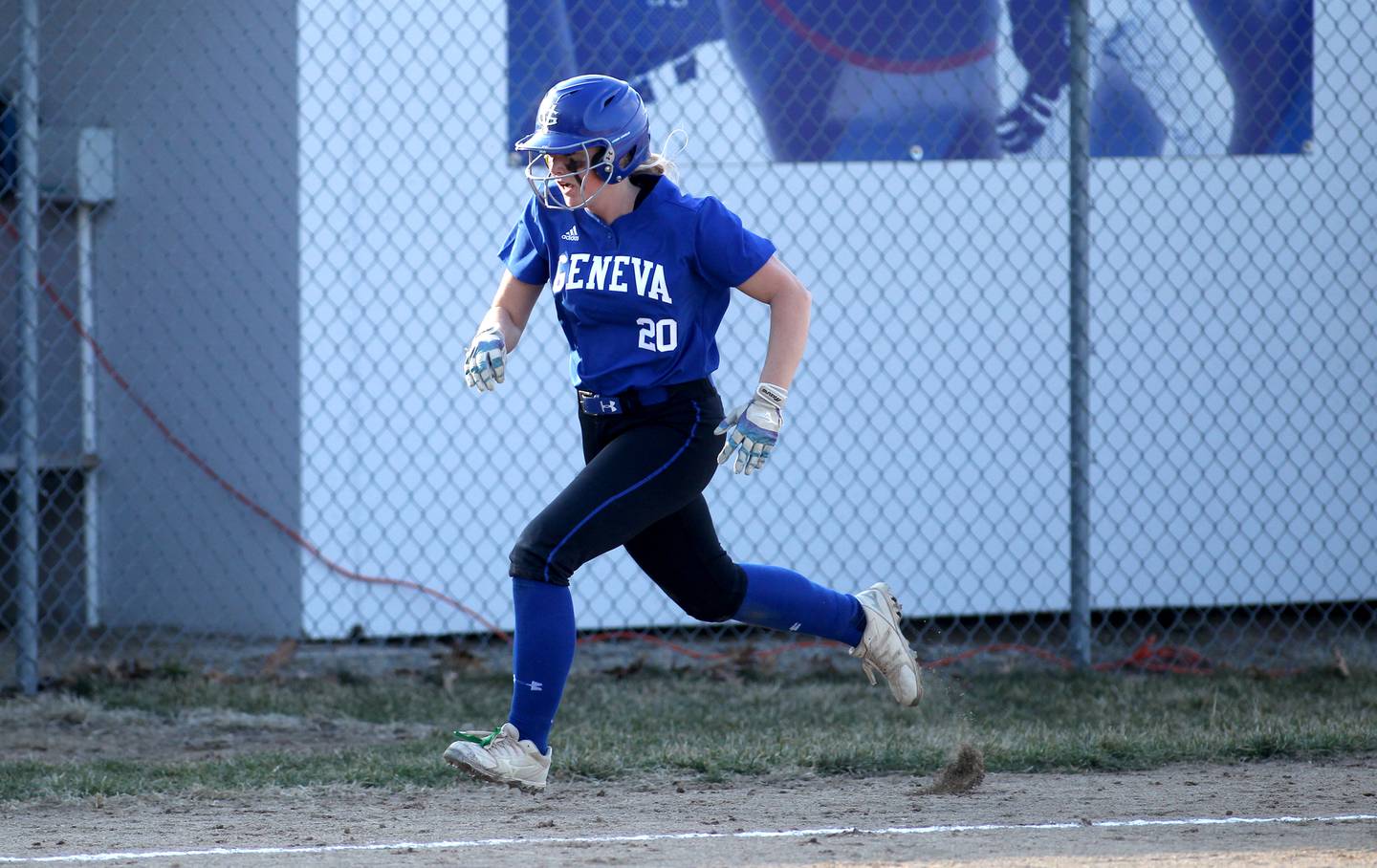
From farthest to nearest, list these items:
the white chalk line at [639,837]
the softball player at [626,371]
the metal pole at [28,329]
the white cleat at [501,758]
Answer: the metal pole at [28,329], the softball player at [626,371], the white cleat at [501,758], the white chalk line at [639,837]

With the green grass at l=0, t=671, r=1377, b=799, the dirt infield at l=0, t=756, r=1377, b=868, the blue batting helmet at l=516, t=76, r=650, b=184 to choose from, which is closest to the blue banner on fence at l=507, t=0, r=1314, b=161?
the green grass at l=0, t=671, r=1377, b=799

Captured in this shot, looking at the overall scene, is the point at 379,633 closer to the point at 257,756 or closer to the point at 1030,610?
the point at 257,756

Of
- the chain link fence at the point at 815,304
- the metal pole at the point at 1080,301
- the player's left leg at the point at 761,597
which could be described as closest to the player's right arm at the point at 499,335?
the player's left leg at the point at 761,597

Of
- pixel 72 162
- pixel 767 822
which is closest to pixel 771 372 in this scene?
pixel 767 822

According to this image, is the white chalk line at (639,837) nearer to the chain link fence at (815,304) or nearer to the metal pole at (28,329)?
the metal pole at (28,329)

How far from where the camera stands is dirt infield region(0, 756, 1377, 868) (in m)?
3.91

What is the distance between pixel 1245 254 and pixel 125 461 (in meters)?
5.65

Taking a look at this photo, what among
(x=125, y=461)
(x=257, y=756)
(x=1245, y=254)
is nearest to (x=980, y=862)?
(x=257, y=756)

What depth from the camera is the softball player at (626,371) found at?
4223 mm

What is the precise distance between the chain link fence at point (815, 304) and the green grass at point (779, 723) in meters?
0.89

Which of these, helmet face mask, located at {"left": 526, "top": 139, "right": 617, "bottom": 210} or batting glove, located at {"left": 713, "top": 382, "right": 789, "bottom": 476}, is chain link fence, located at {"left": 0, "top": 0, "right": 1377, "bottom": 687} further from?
batting glove, located at {"left": 713, "top": 382, "right": 789, "bottom": 476}

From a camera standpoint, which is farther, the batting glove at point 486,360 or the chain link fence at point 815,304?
the chain link fence at point 815,304

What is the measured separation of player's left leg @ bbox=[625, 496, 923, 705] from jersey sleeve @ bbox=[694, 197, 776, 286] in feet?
2.09

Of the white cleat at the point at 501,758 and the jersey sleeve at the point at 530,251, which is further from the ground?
the jersey sleeve at the point at 530,251
